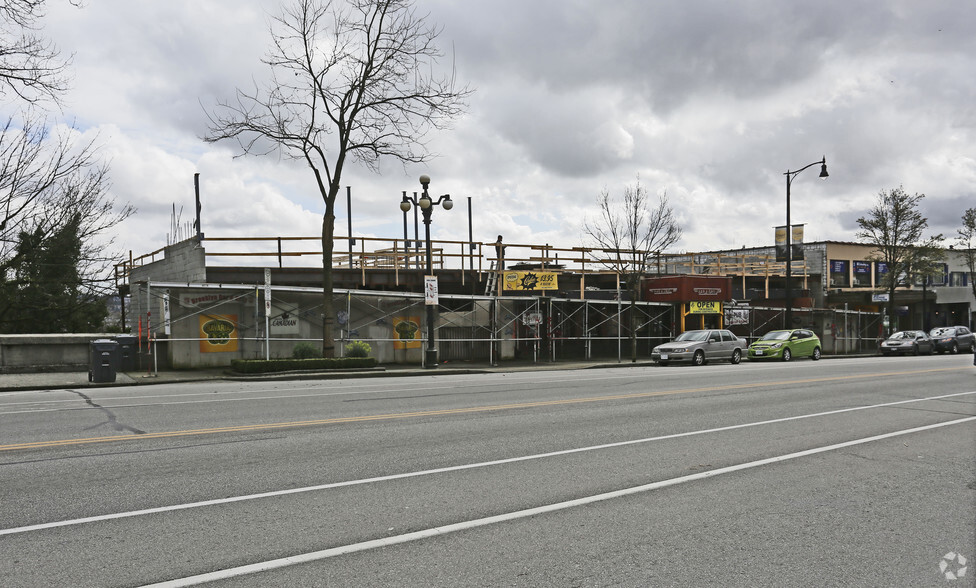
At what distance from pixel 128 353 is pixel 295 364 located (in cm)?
525

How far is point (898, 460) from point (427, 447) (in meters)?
5.38

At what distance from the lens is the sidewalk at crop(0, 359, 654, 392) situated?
53.9 ft

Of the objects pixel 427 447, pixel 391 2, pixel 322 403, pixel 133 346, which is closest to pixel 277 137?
pixel 391 2

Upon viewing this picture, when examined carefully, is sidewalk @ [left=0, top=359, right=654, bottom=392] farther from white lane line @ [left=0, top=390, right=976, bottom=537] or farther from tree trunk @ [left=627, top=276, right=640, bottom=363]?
white lane line @ [left=0, top=390, right=976, bottom=537]

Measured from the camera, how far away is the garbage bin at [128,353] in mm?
20297

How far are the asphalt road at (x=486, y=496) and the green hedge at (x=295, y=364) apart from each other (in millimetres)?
7462

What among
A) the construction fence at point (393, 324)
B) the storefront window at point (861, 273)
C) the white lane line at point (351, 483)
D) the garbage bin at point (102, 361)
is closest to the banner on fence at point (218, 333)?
the construction fence at point (393, 324)

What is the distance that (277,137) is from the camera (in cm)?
2269

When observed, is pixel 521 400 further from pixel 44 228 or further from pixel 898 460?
pixel 44 228

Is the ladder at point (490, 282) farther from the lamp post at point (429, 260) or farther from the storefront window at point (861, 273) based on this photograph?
the storefront window at point (861, 273)

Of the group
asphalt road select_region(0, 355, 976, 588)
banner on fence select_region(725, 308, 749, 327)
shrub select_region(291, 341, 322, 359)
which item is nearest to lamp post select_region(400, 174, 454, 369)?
shrub select_region(291, 341, 322, 359)

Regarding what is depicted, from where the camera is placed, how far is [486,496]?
602 centimetres

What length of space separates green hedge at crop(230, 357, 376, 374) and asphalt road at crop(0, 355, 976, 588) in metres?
7.46

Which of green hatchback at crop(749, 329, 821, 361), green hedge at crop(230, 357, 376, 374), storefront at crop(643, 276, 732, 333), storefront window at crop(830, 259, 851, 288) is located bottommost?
green hatchback at crop(749, 329, 821, 361)
